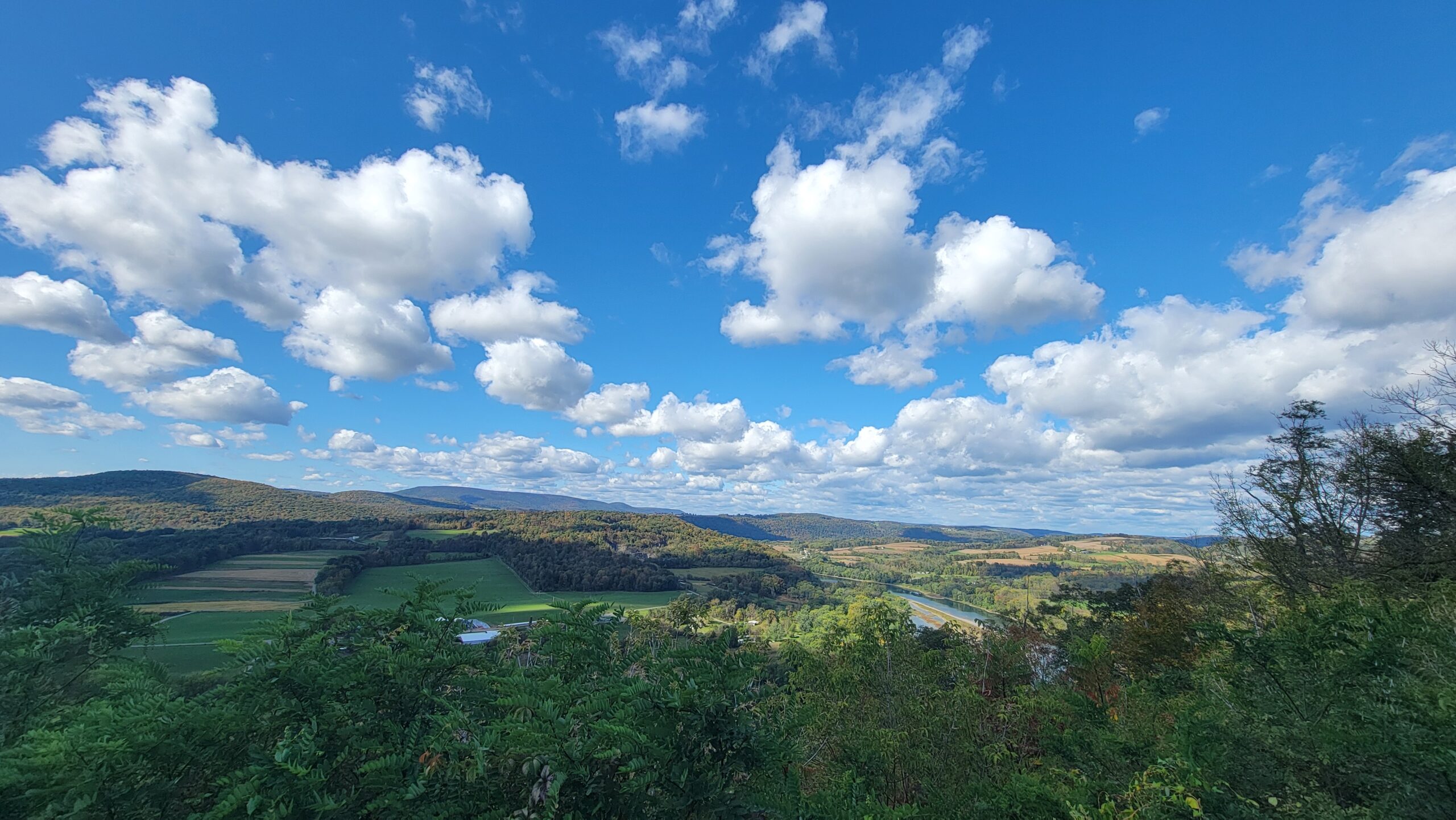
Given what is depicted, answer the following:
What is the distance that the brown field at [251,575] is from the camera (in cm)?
6238

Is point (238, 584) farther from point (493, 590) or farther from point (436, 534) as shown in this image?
point (436, 534)

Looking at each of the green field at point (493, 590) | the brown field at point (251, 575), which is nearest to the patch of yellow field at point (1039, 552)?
the green field at point (493, 590)

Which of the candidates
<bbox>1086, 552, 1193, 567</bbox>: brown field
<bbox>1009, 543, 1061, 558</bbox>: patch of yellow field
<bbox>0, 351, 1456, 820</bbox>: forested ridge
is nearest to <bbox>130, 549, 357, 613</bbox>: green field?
<bbox>0, 351, 1456, 820</bbox>: forested ridge

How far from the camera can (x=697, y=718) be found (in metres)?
3.87

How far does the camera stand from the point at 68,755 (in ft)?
10.7

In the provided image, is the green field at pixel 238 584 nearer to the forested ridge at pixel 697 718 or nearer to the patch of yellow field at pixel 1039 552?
the forested ridge at pixel 697 718

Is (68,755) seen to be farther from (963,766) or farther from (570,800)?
(963,766)

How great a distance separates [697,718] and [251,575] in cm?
8863

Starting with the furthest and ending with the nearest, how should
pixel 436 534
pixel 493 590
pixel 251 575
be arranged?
pixel 436 534
pixel 493 590
pixel 251 575

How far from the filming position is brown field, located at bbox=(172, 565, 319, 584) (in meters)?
62.4

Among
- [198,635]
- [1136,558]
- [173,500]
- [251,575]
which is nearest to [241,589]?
[251,575]

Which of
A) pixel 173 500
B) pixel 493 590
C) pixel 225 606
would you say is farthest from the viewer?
pixel 173 500

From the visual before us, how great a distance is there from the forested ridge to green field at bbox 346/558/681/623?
49851mm

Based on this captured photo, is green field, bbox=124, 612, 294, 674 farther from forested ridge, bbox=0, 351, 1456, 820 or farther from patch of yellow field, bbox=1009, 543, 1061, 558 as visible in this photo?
patch of yellow field, bbox=1009, 543, 1061, 558
